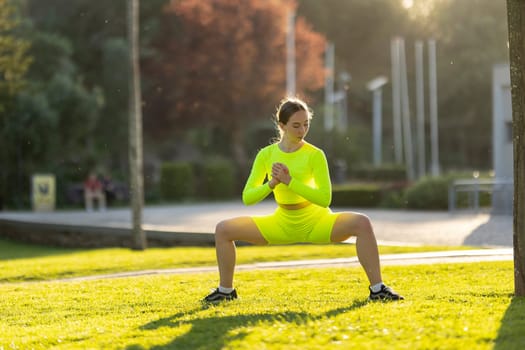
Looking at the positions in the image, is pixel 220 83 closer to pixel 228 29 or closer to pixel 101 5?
pixel 228 29

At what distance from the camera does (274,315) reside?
19.4 ft

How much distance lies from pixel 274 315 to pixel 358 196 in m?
20.7

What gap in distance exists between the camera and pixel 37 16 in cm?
4428

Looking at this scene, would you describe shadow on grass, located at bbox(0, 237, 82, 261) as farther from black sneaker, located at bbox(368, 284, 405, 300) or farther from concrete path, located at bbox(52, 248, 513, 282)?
black sneaker, located at bbox(368, 284, 405, 300)

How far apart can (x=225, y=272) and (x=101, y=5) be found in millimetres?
37663

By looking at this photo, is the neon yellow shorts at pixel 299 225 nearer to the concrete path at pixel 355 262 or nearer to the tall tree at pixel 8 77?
the concrete path at pixel 355 262

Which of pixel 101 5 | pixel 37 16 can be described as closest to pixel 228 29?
pixel 101 5

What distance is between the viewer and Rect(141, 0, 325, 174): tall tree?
35.8 metres

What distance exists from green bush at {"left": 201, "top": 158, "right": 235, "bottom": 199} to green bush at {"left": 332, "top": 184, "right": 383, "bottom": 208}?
7.47 m

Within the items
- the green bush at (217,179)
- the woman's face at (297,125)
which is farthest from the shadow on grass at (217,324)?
the green bush at (217,179)

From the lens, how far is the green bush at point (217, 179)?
33.0 meters

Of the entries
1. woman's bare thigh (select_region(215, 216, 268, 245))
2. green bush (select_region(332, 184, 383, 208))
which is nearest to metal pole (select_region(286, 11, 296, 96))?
green bush (select_region(332, 184, 383, 208))

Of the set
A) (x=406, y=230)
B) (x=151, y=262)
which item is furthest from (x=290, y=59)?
(x=151, y=262)

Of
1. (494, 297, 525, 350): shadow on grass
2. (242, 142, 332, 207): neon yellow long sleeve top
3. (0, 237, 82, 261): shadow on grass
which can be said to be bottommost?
(0, 237, 82, 261): shadow on grass
